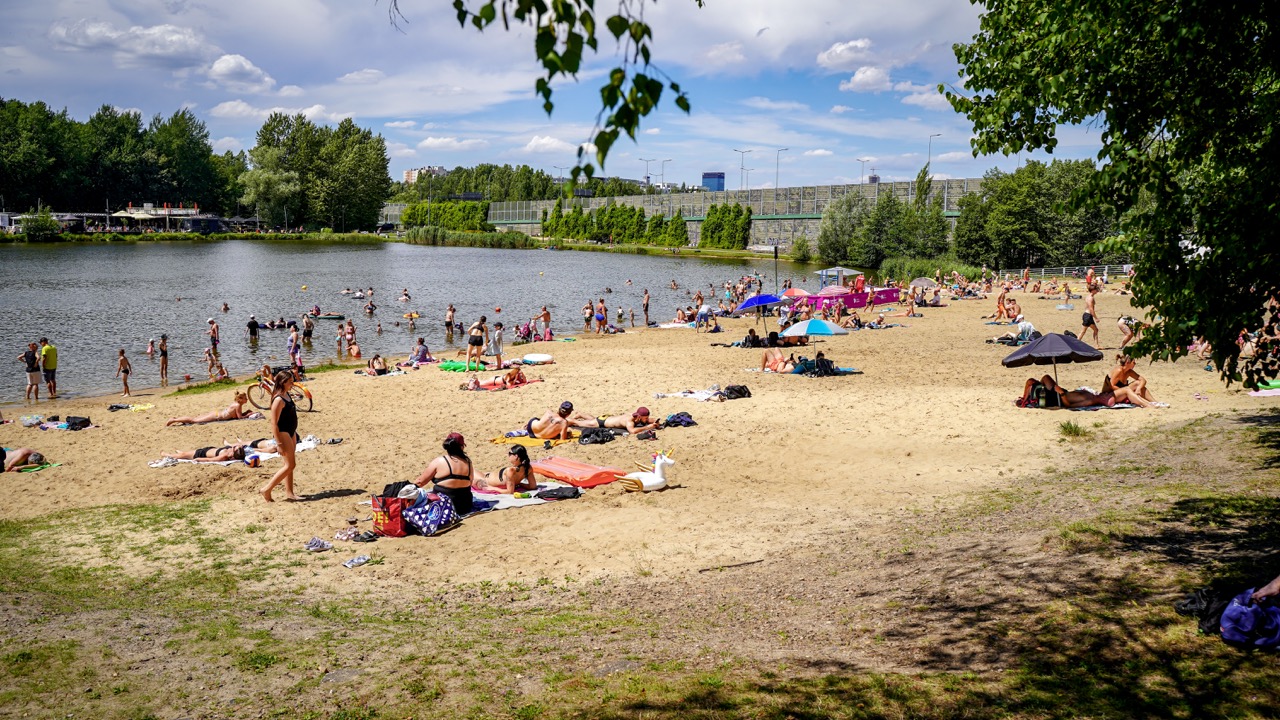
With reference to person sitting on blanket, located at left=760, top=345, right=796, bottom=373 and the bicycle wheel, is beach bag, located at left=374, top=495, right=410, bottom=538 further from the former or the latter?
person sitting on blanket, located at left=760, top=345, right=796, bottom=373

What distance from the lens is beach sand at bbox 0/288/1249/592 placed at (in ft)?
31.7

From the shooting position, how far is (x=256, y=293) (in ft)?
179

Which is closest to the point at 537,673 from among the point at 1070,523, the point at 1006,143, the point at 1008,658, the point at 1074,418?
the point at 1008,658

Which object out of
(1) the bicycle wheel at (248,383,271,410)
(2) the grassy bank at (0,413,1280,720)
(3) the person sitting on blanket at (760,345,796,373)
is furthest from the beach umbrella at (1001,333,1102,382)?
(1) the bicycle wheel at (248,383,271,410)

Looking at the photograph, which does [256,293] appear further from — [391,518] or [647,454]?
[391,518]

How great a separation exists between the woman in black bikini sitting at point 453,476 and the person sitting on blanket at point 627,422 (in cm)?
477

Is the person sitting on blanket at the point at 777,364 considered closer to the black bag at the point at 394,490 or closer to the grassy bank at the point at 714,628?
the grassy bank at the point at 714,628

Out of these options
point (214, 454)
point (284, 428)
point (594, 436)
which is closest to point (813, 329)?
point (594, 436)

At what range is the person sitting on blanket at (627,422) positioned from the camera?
15.4 metres


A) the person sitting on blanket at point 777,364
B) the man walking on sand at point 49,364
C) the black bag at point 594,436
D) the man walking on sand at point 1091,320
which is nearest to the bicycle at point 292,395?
the man walking on sand at point 49,364

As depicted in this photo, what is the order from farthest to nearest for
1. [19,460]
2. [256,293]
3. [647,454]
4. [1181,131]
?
[256,293] → [19,460] → [647,454] → [1181,131]

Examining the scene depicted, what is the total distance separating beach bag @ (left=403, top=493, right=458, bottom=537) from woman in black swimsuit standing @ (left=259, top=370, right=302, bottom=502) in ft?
7.41

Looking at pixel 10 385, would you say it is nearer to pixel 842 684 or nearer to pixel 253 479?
pixel 253 479

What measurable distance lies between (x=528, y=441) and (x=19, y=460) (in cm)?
842
